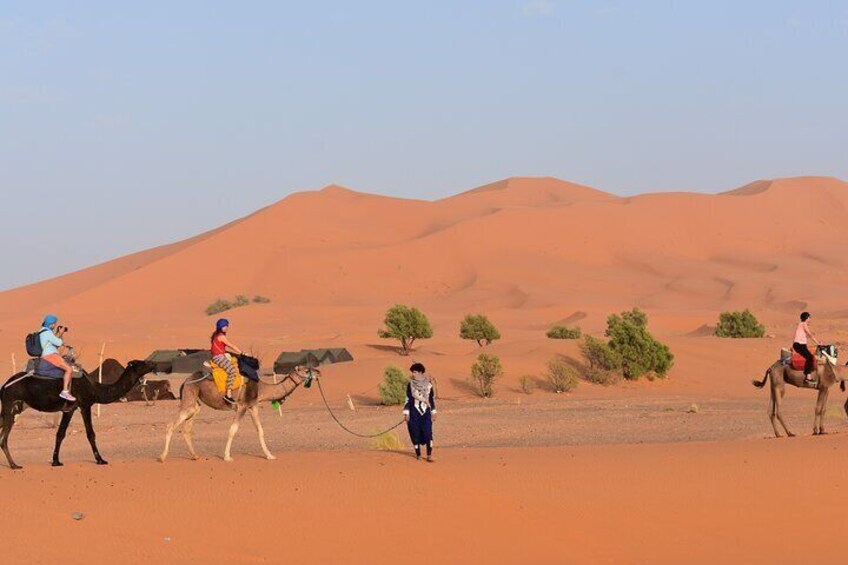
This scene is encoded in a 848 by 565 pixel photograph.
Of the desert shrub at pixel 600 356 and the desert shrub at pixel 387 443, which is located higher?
the desert shrub at pixel 600 356

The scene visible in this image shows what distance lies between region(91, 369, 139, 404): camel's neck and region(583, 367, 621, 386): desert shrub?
22193 millimetres

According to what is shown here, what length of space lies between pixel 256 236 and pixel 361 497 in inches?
4079

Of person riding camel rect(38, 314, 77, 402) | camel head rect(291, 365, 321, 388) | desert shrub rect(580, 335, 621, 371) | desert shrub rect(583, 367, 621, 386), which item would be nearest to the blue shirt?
person riding camel rect(38, 314, 77, 402)

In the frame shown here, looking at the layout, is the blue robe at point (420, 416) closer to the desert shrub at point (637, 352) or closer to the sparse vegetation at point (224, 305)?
the desert shrub at point (637, 352)

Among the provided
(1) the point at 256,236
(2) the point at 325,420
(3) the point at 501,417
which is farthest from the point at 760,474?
(1) the point at 256,236

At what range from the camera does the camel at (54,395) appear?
16.2 metres

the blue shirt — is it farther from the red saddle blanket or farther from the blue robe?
the red saddle blanket

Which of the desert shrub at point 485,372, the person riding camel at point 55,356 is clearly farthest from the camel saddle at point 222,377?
the desert shrub at point 485,372

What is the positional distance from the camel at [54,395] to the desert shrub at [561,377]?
20.1 m

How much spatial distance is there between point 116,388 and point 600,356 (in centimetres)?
2293

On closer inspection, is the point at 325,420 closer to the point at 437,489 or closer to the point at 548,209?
the point at 437,489

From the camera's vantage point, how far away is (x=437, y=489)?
1398 centimetres

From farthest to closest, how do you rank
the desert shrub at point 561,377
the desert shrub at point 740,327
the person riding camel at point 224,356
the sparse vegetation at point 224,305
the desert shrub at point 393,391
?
the sparse vegetation at point 224,305, the desert shrub at point 740,327, the desert shrub at point 561,377, the desert shrub at point 393,391, the person riding camel at point 224,356

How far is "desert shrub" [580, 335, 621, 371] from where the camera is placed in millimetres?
37188
